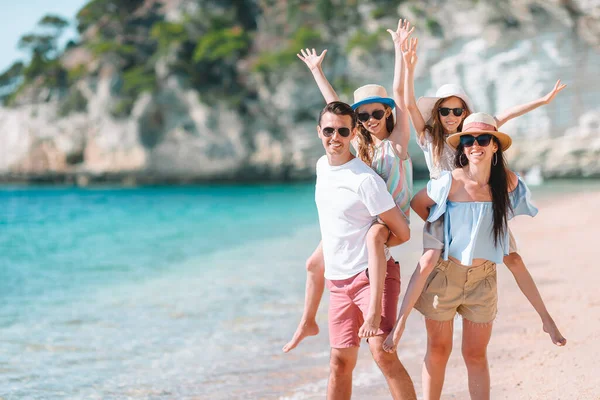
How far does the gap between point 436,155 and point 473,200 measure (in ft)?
1.32

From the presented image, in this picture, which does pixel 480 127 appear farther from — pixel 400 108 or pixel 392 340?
pixel 392 340

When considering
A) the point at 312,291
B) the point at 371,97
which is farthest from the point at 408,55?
the point at 312,291

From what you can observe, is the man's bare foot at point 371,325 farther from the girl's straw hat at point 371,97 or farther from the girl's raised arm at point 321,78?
the girl's raised arm at point 321,78

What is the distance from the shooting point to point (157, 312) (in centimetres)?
735

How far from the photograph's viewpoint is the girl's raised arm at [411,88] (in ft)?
11.0

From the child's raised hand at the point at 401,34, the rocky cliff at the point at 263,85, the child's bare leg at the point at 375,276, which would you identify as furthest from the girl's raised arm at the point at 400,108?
the rocky cliff at the point at 263,85

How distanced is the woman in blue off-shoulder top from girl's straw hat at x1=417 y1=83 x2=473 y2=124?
27 cm

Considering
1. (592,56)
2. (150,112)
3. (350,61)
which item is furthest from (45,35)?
(592,56)

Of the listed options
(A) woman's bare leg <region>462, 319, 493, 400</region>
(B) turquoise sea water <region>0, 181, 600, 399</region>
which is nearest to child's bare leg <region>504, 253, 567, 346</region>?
(A) woman's bare leg <region>462, 319, 493, 400</region>

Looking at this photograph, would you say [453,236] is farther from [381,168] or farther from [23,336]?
[23,336]

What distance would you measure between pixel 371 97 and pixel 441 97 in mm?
410

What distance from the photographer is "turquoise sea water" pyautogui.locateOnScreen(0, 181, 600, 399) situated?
15.8 ft

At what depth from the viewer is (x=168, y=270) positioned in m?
10.9

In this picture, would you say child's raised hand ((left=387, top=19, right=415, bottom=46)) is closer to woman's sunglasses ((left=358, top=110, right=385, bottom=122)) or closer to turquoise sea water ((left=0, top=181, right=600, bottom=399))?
woman's sunglasses ((left=358, top=110, right=385, bottom=122))
